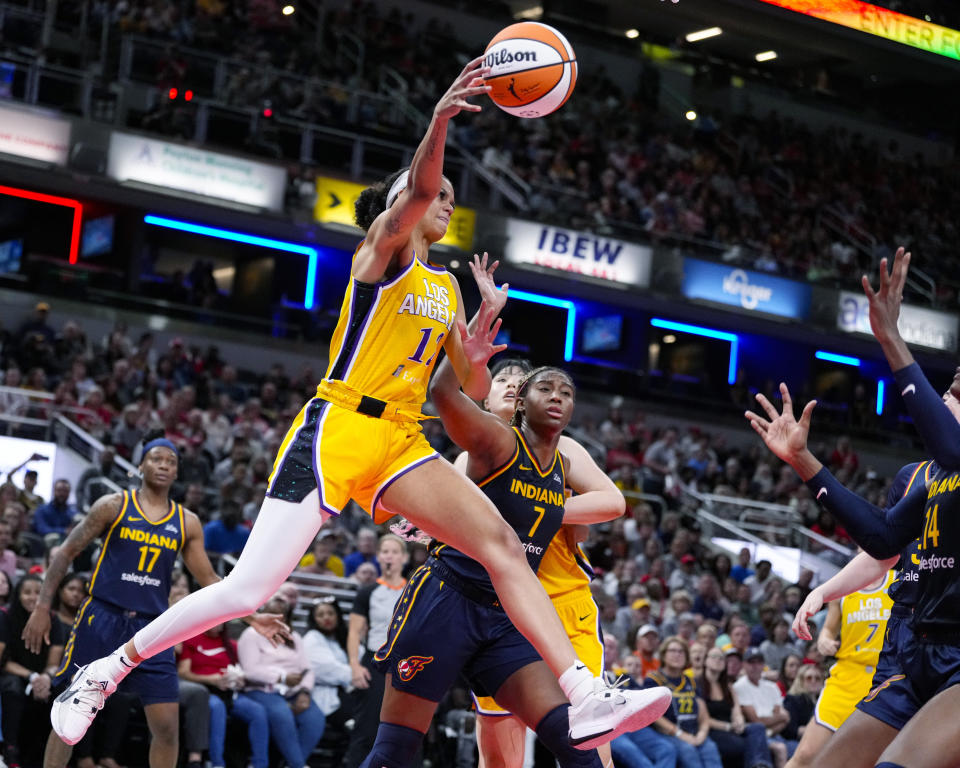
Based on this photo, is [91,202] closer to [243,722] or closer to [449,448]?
[449,448]

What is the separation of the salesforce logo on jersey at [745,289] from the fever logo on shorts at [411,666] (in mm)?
21161

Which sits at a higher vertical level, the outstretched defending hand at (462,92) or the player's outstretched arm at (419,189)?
the outstretched defending hand at (462,92)

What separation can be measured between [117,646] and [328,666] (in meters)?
3.72

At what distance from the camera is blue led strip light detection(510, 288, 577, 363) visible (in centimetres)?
3083

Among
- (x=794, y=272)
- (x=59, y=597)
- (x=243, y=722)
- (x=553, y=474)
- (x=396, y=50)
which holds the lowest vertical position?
(x=243, y=722)

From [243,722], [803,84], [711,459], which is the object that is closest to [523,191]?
[711,459]

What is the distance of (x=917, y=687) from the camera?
16.9 ft

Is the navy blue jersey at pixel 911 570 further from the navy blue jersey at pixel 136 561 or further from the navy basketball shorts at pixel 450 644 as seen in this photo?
the navy blue jersey at pixel 136 561

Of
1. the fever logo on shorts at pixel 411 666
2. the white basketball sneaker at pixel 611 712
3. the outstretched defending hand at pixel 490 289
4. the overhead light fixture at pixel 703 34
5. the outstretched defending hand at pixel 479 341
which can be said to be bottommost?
the fever logo on shorts at pixel 411 666

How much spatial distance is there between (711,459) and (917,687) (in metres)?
19.3

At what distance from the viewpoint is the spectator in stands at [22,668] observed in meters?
9.99

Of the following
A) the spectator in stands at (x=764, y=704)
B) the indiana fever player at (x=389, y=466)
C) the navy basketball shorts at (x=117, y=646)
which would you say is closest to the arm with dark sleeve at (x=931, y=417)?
the indiana fever player at (x=389, y=466)

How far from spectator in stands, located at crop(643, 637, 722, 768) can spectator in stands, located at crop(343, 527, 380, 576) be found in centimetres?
351

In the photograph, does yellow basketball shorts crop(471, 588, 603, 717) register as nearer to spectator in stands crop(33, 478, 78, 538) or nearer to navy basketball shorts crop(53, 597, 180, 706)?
navy basketball shorts crop(53, 597, 180, 706)
